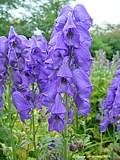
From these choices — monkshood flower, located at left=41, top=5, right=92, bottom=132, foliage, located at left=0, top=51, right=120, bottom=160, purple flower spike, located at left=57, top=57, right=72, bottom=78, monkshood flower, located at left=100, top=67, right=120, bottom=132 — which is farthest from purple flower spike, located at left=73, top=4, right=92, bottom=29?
monkshood flower, located at left=100, top=67, right=120, bottom=132

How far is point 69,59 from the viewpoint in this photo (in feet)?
8.77

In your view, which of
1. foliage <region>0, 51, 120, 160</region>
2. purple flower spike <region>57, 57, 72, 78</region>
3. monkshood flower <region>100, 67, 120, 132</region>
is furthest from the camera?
monkshood flower <region>100, 67, 120, 132</region>

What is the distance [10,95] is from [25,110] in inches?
5.8

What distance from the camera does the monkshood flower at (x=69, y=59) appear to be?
103 inches

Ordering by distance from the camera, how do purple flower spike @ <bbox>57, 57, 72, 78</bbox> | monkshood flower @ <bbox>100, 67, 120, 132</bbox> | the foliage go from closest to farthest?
purple flower spike @ <bbox>57, 57, 72, 78</bbox>, the foliage, monkshood flower @ <bbox>100, 67, 120, 132</bbox>

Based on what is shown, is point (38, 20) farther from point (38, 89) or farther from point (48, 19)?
point (38, 89)

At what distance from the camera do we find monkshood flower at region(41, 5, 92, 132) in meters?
2.62

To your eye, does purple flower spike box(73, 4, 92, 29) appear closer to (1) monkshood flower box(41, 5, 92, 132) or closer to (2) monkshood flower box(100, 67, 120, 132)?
(1) monkshood flower box(41, 5, 92, 132)

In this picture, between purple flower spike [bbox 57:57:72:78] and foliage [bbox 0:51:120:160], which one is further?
foliage [bbox 0:51:120:160]

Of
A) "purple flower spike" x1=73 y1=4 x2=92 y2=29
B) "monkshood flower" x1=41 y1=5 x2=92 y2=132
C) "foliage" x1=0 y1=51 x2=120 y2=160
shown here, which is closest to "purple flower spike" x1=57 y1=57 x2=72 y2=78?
"monkshood flower" x1=41 y1=5 x2=92 y2=132

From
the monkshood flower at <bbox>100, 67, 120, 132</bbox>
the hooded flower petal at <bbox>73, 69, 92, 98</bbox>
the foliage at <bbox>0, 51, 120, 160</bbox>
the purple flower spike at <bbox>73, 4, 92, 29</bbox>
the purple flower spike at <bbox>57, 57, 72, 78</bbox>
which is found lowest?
the foliage at <bbox>0, 51, 120, 160</bbox>

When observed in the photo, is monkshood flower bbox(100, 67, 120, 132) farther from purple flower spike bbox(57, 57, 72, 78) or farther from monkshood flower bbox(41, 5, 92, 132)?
purple flower spike bbox(57, 57, 72, 78)

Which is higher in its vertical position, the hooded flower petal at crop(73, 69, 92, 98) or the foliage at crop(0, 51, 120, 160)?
the hooded flower petal at crop(73, 69, 92, 98)

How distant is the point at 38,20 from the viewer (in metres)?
22.6
